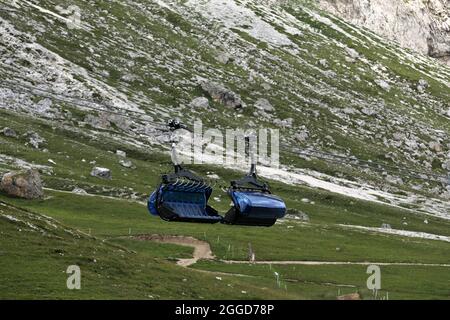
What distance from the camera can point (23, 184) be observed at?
9906 cm

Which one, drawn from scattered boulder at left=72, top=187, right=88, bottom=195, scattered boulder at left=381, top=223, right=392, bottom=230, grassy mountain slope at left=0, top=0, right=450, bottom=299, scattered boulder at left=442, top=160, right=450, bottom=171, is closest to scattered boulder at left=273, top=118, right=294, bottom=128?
grassy mountain slope at left=0, top=0, right=450, bottom=299

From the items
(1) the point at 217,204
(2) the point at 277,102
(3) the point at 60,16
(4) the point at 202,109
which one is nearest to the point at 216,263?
(1) the point at 217,204

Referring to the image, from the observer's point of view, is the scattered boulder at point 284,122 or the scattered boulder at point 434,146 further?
the scattered boulder at point 434,146

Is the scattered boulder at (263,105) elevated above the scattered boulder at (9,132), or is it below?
above

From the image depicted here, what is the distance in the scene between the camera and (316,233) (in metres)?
106

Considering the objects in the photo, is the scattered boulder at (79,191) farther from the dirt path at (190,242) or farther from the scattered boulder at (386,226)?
the scattered boulder at (386,226)

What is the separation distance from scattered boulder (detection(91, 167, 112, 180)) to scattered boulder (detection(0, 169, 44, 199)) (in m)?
18.7

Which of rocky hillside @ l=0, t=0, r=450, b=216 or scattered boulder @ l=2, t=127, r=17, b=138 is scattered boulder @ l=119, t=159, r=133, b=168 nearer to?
rocky hillside @ l=0, t=0, r=450, b=216

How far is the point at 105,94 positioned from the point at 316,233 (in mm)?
74585

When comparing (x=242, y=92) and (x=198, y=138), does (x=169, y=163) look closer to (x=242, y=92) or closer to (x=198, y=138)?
(x=198, y=138)

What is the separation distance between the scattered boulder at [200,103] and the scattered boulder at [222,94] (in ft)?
19.7

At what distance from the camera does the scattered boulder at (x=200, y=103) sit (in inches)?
7037

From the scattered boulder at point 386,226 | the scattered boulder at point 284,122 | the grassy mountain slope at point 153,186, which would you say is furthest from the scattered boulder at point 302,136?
the scattered boulder at point 386,226

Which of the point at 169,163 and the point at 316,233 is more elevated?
the point at 169,163
